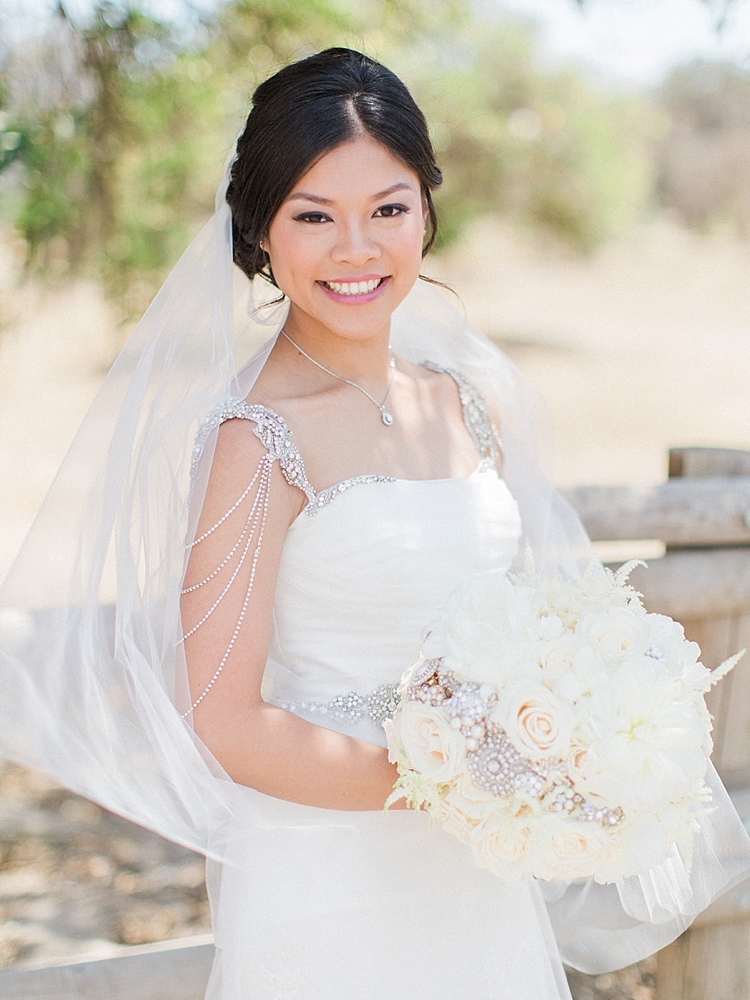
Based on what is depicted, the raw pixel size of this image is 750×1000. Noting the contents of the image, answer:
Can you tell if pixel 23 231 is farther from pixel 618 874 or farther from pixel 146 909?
pixel 618 874

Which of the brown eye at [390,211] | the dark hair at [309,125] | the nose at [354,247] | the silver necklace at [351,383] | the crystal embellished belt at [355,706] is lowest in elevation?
the crystal embellished belt at [355,706]

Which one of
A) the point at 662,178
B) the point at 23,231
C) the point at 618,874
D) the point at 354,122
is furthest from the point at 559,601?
the point at 662,178

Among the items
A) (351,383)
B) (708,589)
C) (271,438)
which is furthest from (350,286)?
(708,589)

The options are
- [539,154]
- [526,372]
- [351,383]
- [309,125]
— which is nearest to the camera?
[309,125]

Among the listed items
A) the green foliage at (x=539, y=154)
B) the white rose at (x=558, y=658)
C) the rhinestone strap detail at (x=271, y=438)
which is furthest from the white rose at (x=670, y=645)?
the green foliage at (x=539, y=154)

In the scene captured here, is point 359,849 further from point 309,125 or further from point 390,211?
point 309,125

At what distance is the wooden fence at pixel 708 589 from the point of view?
301 centimetres

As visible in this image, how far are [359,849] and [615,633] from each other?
73 cm

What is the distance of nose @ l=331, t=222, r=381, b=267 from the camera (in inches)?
78.1

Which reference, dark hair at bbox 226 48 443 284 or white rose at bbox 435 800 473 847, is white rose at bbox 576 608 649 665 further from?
dark hair at bbox 226 48 443 284

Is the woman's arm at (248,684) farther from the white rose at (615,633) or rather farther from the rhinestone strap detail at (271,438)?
the white rose at (615,633)

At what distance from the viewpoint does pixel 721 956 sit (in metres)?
3.00

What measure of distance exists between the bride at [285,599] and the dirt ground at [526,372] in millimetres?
2071

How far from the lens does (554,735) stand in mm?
1535
